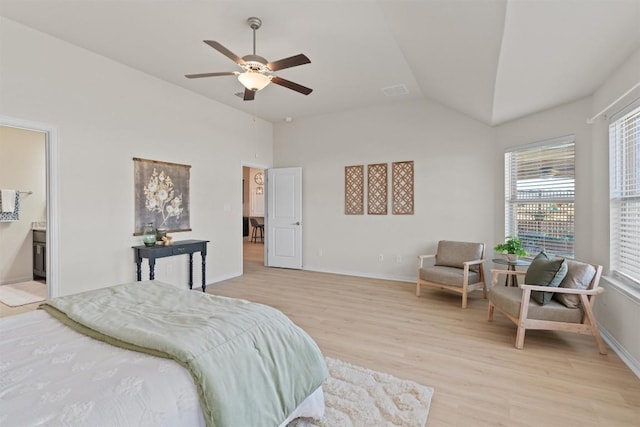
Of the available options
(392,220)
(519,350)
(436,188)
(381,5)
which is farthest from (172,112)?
(519,350)

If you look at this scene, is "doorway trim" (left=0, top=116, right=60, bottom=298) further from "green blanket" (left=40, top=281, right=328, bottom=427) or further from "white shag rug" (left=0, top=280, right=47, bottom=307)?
"green blanket" (left=40, top=281, right=328, bottom=427)

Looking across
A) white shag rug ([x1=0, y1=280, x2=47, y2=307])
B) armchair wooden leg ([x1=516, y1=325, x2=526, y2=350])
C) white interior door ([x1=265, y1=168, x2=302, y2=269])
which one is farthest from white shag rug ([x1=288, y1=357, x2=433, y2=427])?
white shag rug ([x1=0, y1=280, x2=47, y2=307])

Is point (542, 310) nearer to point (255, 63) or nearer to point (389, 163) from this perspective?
point (389, 163)

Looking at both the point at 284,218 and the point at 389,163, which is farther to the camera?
the point at 284,218

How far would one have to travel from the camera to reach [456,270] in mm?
4156

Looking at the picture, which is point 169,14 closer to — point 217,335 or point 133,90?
point 133,90

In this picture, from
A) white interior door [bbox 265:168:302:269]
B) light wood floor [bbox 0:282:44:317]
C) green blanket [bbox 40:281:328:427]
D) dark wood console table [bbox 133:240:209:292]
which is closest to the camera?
green blanket [bbox 40:281:328:427]

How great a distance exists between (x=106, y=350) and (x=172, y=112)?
3.87 metres

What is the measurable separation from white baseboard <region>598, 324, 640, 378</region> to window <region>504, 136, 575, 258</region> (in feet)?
3.11

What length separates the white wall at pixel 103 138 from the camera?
10.1 ft

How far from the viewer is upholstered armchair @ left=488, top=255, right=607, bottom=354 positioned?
8.57 ft

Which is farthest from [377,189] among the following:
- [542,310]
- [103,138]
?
[103,138]

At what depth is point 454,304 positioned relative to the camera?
3.92 metres

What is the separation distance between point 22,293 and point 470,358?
5.56m
